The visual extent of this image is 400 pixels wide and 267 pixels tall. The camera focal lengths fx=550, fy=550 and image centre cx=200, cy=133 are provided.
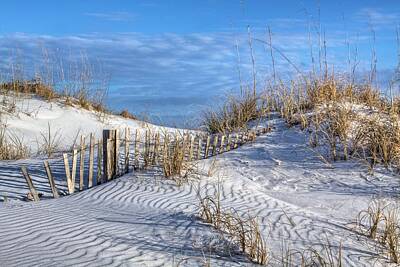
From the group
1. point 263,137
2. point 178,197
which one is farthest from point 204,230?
point 263,137

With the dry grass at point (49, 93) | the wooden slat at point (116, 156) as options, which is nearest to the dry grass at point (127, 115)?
the dry grass at point (49, 93)

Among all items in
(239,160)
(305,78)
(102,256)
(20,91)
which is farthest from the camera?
(20,91)

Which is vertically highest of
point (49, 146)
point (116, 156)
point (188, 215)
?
Result: point (116, 156)

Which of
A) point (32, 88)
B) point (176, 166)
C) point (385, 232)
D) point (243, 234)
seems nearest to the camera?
point (243, 234)

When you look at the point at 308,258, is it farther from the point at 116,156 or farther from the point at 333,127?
the point at 333,127

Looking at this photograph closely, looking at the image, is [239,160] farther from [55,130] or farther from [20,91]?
[20,91]

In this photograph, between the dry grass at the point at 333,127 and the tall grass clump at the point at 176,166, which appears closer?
the tall grass clump at the point at 176,166

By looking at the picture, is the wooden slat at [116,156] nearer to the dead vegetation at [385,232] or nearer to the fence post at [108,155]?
the fence post at [108,155]

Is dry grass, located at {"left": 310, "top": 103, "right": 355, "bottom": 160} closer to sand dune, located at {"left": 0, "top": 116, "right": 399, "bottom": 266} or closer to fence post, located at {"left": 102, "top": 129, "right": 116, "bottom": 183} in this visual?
sand dune, located at {"left": 0, "top": 116, "right": 399, "bottom": 266}

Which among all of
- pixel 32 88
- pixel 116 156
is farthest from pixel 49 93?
pixel 116 156

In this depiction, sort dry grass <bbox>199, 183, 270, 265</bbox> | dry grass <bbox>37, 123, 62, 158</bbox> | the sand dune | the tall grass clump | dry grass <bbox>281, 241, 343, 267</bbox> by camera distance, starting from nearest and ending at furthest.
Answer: dry grass <bbox>281, 241, 343, 267</bbox>, dry grass <bbox>199, 183, 270, 265</bbox>, the sand dune, the tall grass clump, dry grass <bbox>37, 123, 62, 158</bbox>

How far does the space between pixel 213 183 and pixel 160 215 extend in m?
1.45

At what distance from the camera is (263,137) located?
28.7 feet

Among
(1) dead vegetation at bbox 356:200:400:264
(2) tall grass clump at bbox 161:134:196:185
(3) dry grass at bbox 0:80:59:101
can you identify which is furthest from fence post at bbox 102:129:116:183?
(3) dry grass at bbox 0:80:59:101
